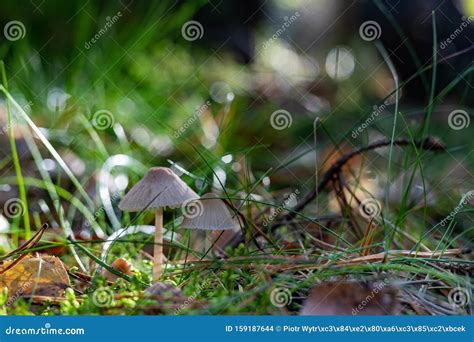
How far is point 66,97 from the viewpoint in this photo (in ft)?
9.80

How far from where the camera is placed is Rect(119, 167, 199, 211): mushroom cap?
134cm

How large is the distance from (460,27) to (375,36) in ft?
2.14

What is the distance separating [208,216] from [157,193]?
7.4 inches

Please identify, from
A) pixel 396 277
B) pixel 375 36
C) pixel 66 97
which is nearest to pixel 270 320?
pixel 396 277

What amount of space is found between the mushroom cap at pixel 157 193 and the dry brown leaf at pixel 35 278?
0.22 metres

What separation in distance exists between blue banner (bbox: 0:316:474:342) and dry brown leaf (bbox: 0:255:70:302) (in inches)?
7.3

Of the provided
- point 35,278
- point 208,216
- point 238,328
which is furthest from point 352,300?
point 35,278

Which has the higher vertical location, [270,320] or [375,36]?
[375,36]

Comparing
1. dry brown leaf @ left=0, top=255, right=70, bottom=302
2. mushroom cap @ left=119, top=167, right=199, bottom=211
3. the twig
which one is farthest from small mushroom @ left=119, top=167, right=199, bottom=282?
the twig

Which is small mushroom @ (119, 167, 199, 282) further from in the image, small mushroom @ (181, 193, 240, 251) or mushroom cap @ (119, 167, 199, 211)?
small mushroom @ (181, 193, 240, 251)

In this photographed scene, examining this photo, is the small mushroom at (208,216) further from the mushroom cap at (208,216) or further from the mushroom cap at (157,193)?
the mushroom cap at (157,193)

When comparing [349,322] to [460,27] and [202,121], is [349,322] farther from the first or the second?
[460,27]

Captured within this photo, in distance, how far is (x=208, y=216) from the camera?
1.49m

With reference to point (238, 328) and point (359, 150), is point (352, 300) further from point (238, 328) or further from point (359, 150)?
point (359, 150)
